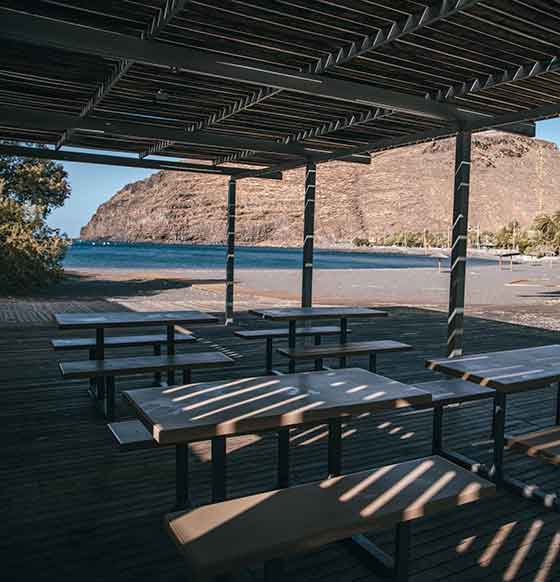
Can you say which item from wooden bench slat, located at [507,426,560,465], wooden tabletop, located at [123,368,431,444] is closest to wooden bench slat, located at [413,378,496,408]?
wooden bench slat, located at [507,426,560,465]

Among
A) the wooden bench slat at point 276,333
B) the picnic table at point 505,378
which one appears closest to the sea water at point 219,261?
the wooden bench slat at point 276,333

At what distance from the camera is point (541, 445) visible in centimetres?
322

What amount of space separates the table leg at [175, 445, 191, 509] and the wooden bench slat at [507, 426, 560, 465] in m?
1.87

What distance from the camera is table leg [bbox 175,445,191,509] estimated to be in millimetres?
3088

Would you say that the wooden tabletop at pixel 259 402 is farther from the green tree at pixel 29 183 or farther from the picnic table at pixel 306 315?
the green tree at pixel 29 183

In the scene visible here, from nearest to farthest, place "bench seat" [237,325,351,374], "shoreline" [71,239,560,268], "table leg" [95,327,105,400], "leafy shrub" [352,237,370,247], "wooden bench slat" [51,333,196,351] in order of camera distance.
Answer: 1. "table leg" [95,327,105,400]
2. "wooden bench slat" [51,333,196,351]
3. "bench seat" [237,325,351,374]
4. "shoreline" [71,239,560,268]
5. "leafy shrub" [352,237,370,247]

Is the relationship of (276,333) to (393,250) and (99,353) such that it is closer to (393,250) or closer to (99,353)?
(99,353)

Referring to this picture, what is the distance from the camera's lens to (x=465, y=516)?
3.25 meters

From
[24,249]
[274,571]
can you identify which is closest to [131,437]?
[274,571]

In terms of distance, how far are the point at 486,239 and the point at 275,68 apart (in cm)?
11507

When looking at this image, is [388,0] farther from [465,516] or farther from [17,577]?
[17,577]

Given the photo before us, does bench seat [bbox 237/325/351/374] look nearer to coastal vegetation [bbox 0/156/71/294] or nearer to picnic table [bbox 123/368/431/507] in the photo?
picnic table [bbox 123/368/431/507]

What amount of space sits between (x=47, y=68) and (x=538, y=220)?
7014 centimetres

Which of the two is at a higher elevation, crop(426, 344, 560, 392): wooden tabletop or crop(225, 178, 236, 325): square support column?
crop(225, 178, 236, 325): square support column
